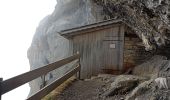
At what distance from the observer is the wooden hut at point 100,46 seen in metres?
16.8

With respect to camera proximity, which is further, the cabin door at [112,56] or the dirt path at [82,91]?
the cabin door at [112,56]

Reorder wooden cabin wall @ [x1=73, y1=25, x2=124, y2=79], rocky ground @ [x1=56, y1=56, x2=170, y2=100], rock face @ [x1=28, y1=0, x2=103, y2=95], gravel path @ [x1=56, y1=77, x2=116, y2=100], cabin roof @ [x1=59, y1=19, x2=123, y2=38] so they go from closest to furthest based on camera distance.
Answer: rocky ground @ [x1=56, y1=56, x2=170, y2=100]
gravel path @ [x1=56, y1=77, x2=116, y2=100]
cabin roof @ [x1=59, y1=19, x2=123, y2=38]
wooden cabin wall @ [x1=73, y1=25, x2=124, y2=79]
rock face @ [x1=28, y1=0, x2=103, y2=95]

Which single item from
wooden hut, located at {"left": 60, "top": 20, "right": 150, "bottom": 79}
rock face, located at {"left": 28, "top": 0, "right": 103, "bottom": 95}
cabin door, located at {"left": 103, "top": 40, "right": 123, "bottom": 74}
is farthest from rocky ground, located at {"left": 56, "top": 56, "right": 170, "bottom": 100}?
rock face, located at {"left": 28, "top": 0, "right": 103, "bottom": 95}

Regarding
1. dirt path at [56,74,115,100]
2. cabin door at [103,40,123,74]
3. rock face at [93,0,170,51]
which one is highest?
rock face at [93,0,170,51]

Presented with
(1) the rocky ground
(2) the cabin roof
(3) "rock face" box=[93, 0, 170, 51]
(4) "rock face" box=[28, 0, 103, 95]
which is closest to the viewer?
(1) the rocky ground

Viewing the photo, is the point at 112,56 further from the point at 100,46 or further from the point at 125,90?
the point at 125,90

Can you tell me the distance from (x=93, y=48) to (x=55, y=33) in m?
22.7

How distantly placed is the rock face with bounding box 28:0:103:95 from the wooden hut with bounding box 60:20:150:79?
17.8 m

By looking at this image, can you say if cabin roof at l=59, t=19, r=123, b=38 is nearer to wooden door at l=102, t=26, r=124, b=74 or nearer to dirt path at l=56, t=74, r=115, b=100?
wooden door at l=102, t=26, r=124, b=74

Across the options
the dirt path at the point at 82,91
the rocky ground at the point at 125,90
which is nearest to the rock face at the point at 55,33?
the dirt path at the point at 82,91

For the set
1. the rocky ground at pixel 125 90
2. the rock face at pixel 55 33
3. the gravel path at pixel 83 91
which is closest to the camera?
the rocky ground at pixel 125 90

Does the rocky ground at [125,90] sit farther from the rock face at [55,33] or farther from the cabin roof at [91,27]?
the rock face at [55,33]

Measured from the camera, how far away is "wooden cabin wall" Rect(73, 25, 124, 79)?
17.1m

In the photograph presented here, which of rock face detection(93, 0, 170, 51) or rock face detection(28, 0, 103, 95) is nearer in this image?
rock face detection(93, 0, 170, 51)
